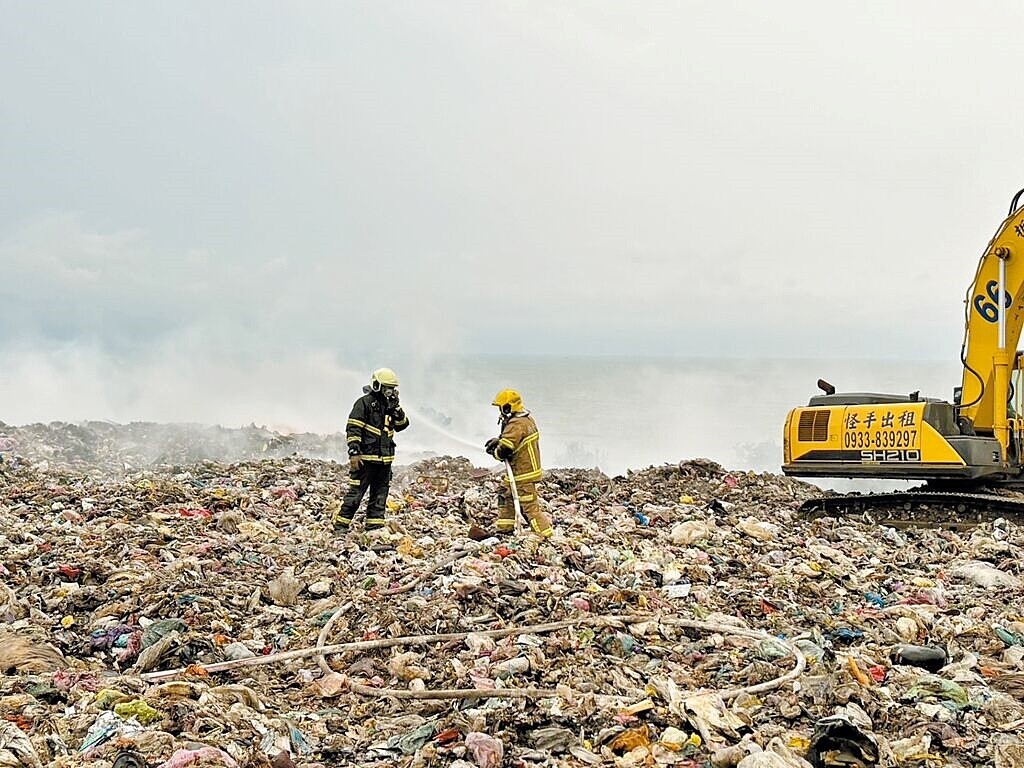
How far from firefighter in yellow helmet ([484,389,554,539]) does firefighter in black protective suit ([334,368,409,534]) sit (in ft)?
3.62

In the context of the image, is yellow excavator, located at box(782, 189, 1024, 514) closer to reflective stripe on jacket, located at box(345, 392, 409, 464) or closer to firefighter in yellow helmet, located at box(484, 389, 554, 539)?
firefighter in yellow helmet, located at box(484, 389, 554, 539)

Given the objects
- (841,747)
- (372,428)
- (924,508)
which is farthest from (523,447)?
(924,508)

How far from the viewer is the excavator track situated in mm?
12102

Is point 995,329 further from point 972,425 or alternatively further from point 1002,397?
point 972,425

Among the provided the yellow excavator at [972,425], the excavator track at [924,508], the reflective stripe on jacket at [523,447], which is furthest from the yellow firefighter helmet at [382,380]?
the excavator track at [924,508]

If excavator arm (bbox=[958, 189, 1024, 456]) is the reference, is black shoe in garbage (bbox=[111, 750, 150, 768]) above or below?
below

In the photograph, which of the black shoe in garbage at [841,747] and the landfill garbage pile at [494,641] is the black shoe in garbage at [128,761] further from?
the black shoe in garbage at [841,747]

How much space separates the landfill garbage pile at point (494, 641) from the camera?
17.5ft

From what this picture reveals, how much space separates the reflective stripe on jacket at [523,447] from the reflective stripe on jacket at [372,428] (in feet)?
3.85

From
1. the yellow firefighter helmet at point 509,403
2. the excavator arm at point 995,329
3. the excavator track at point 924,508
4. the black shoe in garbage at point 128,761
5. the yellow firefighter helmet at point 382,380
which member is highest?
the excavator arm at point 995,329

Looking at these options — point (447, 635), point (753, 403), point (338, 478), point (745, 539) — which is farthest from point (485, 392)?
point (447, 635)

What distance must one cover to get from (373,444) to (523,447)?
158 centimetres

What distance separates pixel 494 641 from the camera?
23.0 ft

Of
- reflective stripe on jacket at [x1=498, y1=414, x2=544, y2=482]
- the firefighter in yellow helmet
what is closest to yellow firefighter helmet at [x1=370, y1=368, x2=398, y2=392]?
the firefighter in yellow helmet
